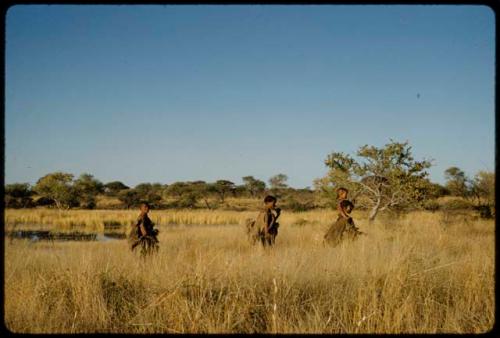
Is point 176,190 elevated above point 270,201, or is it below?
above

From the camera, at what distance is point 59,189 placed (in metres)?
36.0

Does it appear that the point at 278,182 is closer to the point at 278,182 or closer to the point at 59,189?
the point at 278,182

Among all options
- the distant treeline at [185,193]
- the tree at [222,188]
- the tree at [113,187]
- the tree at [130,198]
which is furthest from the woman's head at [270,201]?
the tree at [113,187]

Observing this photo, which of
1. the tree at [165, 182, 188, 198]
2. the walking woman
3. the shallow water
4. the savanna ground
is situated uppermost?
the tree at [165, 182, 188, 198]

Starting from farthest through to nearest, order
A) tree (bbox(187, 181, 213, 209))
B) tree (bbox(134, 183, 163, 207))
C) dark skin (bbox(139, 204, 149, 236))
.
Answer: tree (bbox(187, 181, 213, 209)) → tree (bbox(134, 183, 163, 207)) → dark skin (bbox(139, 204, 149, 236))

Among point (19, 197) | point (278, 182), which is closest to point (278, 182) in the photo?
point (278, 182)

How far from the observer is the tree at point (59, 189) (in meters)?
35.2

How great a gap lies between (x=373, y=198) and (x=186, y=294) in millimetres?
12176

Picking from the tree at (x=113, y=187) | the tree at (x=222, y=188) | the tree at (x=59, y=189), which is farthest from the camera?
the tree at (x=113, y=187)

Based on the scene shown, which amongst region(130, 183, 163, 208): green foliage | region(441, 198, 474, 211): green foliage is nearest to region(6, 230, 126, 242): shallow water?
region(441, 198, 474, 211): green foliage

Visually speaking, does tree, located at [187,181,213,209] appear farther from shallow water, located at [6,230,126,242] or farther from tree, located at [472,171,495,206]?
tree, located at [472,171,495,206]

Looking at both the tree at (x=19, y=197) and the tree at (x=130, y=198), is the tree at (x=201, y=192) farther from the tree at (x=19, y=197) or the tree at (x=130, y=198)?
the tree at (x=19, y=197)

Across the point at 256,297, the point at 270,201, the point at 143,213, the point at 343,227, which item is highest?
the point at 270,201

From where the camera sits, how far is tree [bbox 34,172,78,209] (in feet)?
116
